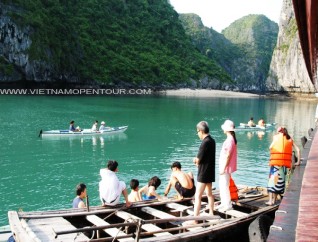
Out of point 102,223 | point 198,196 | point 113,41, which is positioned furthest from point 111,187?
point 113,41

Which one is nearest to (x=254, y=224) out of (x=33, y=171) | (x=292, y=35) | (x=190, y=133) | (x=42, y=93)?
(x=33, y=171)

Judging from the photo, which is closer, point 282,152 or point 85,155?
point 282,152

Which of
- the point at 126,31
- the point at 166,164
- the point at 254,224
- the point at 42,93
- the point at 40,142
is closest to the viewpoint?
the point at 254,224

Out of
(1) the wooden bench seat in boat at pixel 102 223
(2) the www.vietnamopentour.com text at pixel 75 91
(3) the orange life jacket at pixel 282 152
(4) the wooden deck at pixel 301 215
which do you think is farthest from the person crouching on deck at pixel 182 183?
(2) the www.vietnamopentour.com text at pixel 75 91

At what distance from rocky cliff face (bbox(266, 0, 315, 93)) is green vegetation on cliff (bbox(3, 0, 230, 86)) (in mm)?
21721

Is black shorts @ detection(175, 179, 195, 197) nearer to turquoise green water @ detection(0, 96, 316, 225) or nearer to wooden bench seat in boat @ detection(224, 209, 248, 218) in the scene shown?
wooden bench seat in boat @ detection(224, 209, 248, 218)

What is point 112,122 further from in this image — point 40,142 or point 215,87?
point 215,87

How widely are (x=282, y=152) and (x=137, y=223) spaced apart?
14.8 ft

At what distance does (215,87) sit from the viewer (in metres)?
152

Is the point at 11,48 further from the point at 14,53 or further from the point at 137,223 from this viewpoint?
the point at 137,223

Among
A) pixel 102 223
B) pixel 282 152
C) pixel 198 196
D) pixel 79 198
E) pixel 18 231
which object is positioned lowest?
pixel 79 198

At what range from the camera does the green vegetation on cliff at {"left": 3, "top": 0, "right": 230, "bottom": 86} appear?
92.9 m

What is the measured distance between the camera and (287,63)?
13200cm

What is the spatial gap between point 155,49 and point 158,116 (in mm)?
96513
